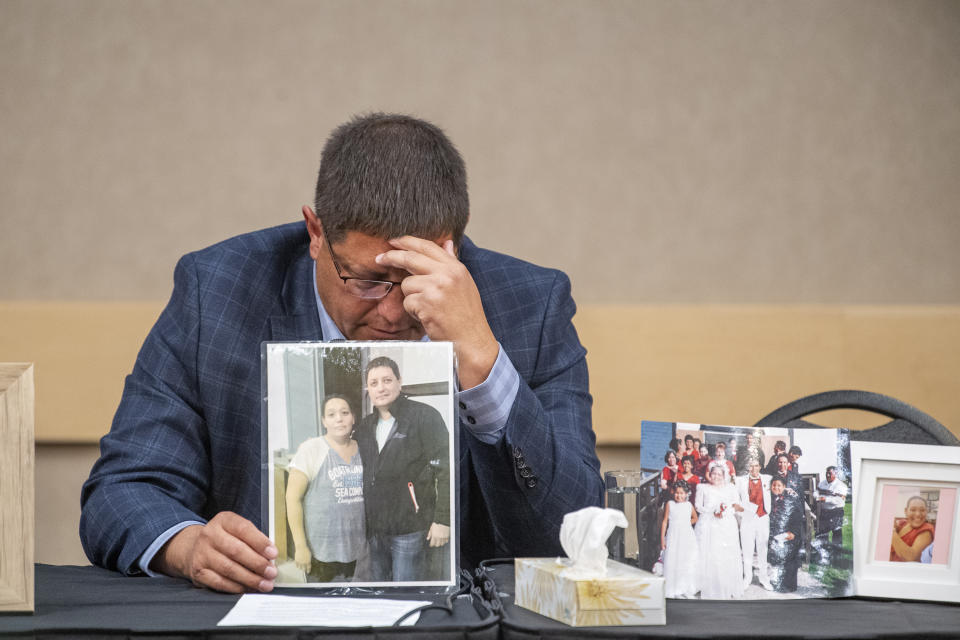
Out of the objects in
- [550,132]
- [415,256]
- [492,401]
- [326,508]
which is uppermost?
[550,132]

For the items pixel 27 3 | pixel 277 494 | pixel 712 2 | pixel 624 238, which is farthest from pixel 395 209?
pixel 27 3

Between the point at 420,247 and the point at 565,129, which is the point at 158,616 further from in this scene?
the point at 565,129

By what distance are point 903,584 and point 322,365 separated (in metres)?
0.78

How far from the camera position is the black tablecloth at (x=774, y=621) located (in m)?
0.88

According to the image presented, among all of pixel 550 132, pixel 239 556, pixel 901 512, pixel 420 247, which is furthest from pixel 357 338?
pixel 550 132

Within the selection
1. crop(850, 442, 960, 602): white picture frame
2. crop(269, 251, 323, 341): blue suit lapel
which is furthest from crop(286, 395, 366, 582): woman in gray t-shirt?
crop(850, 442, 960, 602): white picture frame

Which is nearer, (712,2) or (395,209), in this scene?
(395,209)

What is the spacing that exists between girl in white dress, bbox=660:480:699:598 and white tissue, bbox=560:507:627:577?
138 millimetres

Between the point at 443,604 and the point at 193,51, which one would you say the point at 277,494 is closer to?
the point at 443,604

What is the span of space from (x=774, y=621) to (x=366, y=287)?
770 millimetres

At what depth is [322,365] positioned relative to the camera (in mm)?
1075

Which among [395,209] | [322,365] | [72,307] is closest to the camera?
[322,365]

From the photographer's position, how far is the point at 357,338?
4.79 ft

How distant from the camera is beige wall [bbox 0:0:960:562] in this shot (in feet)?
8.97
